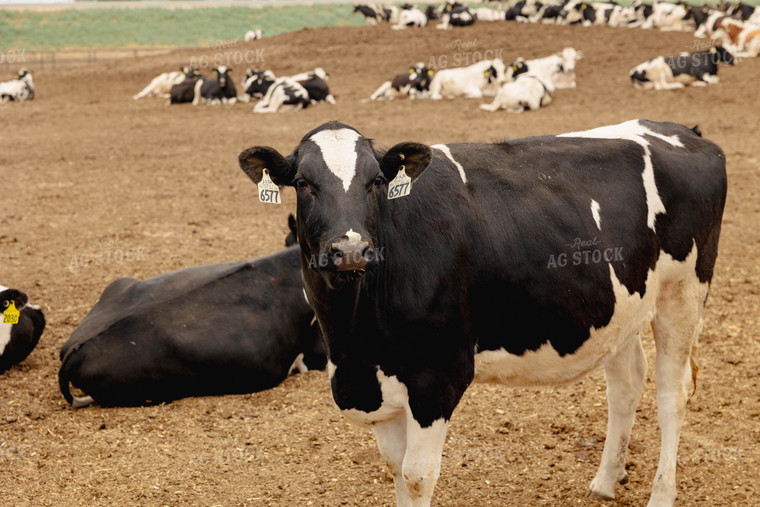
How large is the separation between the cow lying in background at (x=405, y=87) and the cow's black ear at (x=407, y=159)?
18.8m

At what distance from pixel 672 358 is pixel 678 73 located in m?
18.2

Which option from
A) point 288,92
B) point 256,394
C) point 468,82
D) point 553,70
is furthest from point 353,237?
point 468,82

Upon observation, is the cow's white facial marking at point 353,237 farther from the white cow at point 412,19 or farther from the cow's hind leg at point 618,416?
the white cow at point 412,19

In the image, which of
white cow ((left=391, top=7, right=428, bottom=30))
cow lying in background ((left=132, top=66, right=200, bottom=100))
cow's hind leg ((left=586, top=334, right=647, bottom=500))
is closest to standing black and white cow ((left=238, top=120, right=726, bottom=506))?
cow's hind leg ((left=586, top=334, right=647, bottom=500))

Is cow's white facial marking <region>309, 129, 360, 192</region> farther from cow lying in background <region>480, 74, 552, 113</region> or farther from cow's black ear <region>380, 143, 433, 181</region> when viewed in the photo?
cow lying in background <region>480, 74, 552, 113</region>

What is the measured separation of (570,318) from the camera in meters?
3.94

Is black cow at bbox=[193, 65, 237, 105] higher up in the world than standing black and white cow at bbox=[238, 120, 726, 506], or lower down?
lower down

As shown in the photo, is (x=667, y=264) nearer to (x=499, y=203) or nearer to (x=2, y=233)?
(x=499, y=203)

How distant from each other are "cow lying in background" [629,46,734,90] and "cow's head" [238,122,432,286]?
18512 mm

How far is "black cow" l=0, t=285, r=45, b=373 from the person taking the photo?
6.29 metres

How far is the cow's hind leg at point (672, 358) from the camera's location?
14.6ft

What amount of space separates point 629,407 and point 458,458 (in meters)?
1.14

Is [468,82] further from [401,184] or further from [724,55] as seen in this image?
[401,184]

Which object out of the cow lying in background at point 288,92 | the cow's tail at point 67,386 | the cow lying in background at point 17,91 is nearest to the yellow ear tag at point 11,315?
the cow's tail at point 67,386
